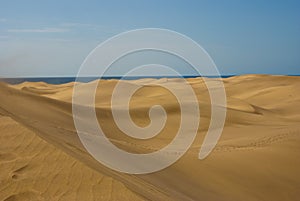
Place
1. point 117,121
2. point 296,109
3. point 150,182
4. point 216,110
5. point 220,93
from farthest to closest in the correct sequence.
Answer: point 220,93
point 296,109
point 216,110
point 117,121
point 150,182

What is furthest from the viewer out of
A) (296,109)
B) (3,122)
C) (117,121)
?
(296,109)

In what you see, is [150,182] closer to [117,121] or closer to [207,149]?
[207,149]

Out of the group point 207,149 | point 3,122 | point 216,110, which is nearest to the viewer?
point 3,122

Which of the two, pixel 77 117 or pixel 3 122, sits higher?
pixel 3 122

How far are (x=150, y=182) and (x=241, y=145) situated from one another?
5502mm

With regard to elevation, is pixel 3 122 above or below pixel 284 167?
above

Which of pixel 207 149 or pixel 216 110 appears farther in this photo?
pixel 216 110

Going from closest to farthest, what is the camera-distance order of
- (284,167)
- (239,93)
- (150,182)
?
1. (150,182)
2. (284,167)
3. (239,93)

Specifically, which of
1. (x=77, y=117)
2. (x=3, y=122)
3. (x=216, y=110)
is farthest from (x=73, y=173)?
(x=216, y=110)

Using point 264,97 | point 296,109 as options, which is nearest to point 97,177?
point 296,109

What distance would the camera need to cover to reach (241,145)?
408 inches

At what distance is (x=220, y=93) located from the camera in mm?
29984

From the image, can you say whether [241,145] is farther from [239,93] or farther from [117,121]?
[239,93]

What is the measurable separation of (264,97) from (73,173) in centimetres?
2887
